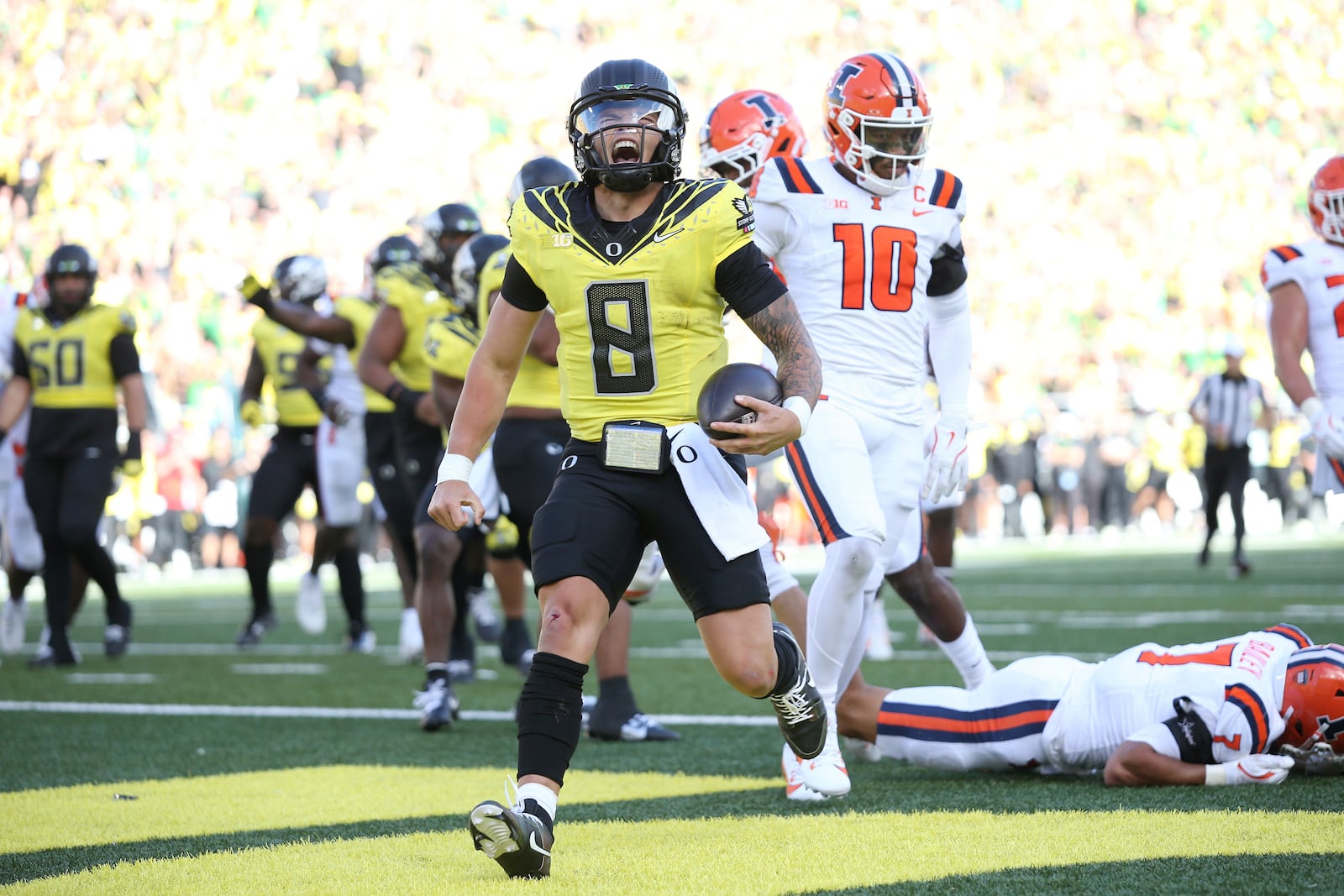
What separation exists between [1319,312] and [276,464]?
5.87m

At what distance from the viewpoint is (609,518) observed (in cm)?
375

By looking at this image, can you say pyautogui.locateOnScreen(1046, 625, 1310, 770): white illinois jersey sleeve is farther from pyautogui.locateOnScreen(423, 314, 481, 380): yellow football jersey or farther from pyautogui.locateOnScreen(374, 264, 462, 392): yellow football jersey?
pyautogui.locateOnScreen(374, 264, 462, 392): yellow football jersey

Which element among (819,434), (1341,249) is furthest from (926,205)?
(1341,249)

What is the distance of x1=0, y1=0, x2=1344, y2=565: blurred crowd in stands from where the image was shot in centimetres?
2180

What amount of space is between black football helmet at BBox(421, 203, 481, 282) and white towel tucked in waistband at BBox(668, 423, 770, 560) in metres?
3.46

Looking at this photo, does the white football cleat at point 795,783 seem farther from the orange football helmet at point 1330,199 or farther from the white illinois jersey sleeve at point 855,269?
the orange football helmet at point 1330,199

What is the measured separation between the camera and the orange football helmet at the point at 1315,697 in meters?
4.21

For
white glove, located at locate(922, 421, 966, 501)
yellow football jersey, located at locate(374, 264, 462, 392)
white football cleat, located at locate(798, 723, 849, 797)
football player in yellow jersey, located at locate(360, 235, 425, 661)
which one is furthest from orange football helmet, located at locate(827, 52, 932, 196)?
football player in yellow jersey, located at locate(360, 235, 425, 661)

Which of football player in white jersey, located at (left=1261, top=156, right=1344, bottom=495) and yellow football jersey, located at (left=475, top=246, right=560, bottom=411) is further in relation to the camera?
football player in white jersey, located at (left=1261, top=156, right=1344, bottom=495)

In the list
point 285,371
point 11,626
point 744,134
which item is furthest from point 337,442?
point 744,134

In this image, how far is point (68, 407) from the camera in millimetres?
8898

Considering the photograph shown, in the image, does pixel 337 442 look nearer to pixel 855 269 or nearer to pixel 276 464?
pixel 276 464

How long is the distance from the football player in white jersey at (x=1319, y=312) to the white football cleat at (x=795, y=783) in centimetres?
268

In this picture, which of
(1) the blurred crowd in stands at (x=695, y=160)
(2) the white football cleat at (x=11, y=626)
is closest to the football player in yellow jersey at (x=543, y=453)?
(2) the white football cleat at (x=11, y=626)
